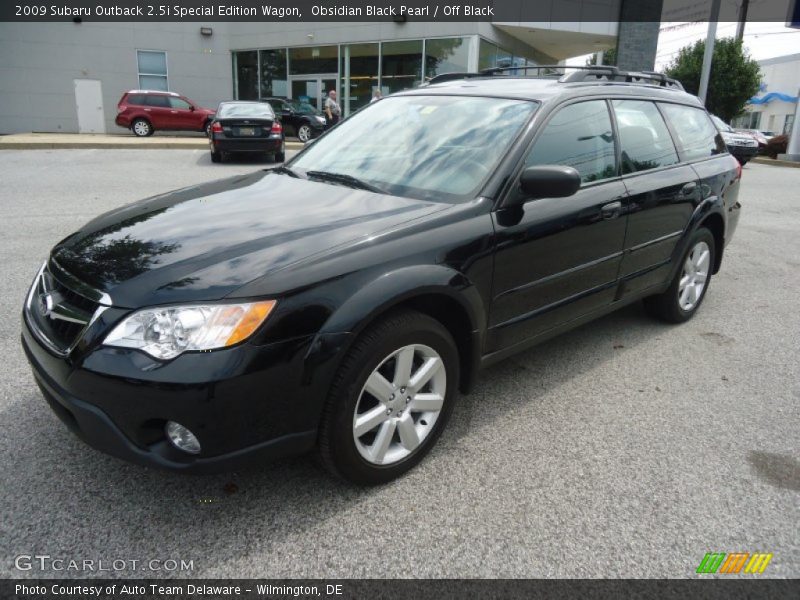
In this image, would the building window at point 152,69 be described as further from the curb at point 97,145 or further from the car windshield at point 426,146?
the car windshield at point 426,146

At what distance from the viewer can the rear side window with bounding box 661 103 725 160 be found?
4452 millimetres

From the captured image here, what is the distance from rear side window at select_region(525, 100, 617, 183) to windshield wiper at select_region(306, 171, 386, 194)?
2.59ft

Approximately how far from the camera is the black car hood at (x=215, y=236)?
2.23m

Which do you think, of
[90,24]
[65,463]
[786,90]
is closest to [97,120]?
[90,24]

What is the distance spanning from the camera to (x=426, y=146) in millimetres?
3318

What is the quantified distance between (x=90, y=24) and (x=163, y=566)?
2877 cm

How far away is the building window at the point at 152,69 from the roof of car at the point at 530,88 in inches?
1027

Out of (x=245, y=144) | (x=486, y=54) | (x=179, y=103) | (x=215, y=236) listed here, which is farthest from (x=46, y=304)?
(x=486, y=54)

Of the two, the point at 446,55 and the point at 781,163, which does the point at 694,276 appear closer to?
the point at 446,55

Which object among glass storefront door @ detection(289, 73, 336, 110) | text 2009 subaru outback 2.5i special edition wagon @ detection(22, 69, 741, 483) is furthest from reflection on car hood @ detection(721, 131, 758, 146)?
text 2009 subaru outback 2.5i special edition wagon @ detection(22, 69, 741, 483)

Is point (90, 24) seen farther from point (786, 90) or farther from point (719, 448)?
point (786, 90)

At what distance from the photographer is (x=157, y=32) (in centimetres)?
2592

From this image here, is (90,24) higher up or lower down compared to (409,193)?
higher up

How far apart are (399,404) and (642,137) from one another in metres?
2.61
